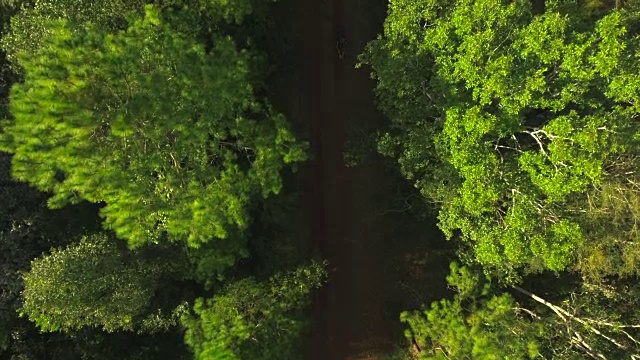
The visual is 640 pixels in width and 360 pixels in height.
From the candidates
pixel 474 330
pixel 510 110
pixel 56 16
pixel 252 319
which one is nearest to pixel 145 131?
pixel 56 16

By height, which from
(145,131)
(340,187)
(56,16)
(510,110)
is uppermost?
(56,16)

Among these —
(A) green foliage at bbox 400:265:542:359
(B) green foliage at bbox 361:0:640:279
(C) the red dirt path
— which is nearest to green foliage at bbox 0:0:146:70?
(B) green foliage at bbox 361:0:640:279

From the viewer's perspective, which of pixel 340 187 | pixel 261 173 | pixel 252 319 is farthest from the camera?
pixel 340 187

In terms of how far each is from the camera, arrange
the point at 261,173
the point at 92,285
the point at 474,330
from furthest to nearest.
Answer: the point at 474,330
the point at 92,285
the point at 261,173

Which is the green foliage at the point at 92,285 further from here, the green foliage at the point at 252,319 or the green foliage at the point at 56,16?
the green foliage at the point at 56,16

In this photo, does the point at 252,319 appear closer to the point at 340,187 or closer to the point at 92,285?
the point at 92,285
